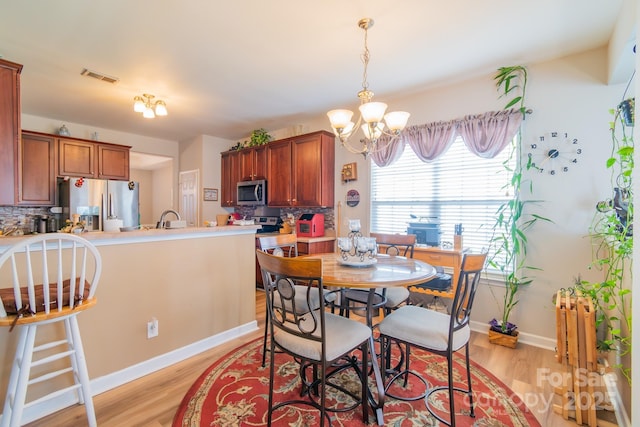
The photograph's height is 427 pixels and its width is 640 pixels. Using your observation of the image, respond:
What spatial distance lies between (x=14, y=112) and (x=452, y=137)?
3702 millimetres

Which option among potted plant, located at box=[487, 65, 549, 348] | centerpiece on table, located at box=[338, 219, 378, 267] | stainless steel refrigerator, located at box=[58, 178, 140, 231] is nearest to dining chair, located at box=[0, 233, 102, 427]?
centerpiece on table, located at box=[338, 219, 378, 267]

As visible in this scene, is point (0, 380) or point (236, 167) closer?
point (0, 380)

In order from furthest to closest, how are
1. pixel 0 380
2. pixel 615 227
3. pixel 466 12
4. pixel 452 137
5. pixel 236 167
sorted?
1. pixel 236 167
2. pixel 452 137
3. pixel 466 12
4. pixel 615 227
5. pixel 0 380

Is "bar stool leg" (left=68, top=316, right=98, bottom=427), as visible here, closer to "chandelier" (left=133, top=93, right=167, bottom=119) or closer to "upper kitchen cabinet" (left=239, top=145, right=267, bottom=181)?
"chandelier" (left=133, top=93, right=167, bottom=119)

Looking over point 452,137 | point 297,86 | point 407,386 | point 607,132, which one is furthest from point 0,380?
point 607,132

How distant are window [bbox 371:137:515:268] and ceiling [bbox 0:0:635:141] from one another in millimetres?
875

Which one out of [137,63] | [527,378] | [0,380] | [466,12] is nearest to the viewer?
[0,380]

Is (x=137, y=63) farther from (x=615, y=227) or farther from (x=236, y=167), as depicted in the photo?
(x=615, y=227)

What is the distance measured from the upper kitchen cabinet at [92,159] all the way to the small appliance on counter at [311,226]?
3.11m

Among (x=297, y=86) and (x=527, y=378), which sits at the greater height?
(x=297, y=86)

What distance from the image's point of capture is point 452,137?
3.00 metres

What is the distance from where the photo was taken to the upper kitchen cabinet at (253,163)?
15.2 ft

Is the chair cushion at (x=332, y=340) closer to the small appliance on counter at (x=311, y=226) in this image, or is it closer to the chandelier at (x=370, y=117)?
the chandelier at (x=370, y=117)

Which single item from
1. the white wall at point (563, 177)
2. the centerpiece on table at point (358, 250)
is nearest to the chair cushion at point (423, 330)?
the centerpiece on table at point (358, 250)
